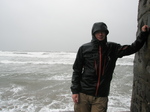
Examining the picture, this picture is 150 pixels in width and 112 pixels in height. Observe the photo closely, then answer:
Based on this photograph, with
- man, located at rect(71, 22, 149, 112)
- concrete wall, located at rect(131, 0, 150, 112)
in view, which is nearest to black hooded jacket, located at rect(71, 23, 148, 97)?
man, located at rect(71, 22, 149, 112)

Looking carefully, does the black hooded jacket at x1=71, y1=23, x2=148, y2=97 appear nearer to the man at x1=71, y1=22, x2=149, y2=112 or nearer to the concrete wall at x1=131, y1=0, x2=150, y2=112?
the man at x1=71, y1=22, x2=149, y2=112

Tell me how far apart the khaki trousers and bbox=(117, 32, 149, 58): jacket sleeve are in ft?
2.18

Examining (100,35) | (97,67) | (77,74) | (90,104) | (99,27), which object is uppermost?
(99,27)

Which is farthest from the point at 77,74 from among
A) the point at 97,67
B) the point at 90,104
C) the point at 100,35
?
the point at 100,35

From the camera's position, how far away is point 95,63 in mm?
1809

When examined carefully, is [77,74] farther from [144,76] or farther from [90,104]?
[144,76]

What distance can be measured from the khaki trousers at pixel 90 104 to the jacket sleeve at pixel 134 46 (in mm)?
665

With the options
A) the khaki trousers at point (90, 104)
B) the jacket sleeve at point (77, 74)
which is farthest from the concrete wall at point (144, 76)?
the jacket sleeve at point (77, 74)

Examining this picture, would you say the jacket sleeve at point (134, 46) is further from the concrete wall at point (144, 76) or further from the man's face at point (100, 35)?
the man's face at point (100, 35)

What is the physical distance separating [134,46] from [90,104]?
3.25 ft

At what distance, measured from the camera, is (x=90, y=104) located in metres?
1.94

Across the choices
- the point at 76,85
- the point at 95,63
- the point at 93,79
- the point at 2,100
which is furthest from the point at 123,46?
the point at 2,100

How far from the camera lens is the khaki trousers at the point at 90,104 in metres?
1.84

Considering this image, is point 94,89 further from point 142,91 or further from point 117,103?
point 117,103
